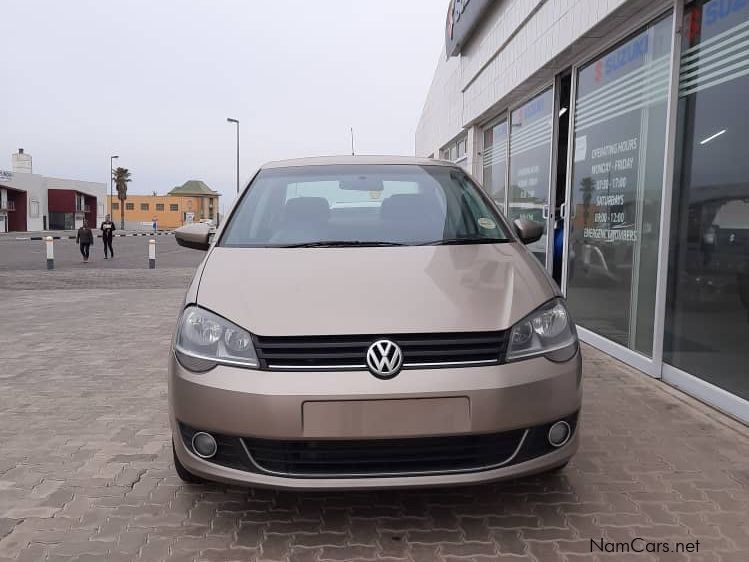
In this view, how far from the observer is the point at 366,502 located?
9.64ft

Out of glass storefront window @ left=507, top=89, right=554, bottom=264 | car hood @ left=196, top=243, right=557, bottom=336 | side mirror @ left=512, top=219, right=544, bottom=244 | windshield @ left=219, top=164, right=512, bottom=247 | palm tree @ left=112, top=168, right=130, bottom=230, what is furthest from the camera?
palm tree @ left=112, top=168, right=130, bottom=230

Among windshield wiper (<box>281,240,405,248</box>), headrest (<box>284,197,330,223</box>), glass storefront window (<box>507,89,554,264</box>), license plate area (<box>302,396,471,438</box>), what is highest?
glass storefront window (<box>507,89,554,264</box>)

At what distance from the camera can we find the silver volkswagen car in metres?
2.34

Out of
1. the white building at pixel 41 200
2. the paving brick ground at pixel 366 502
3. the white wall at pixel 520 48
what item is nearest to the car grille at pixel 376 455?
the paving brick ground at pixel 366 502

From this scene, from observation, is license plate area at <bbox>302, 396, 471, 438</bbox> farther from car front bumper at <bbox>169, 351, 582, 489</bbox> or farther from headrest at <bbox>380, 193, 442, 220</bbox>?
headrest at <bbox>380, 193, 442, 220</bbox>

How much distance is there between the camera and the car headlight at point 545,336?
2.52m

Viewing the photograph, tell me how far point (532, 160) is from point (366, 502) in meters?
6.71

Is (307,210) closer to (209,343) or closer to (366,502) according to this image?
(209,343)

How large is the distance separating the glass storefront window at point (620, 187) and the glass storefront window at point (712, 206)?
32 cm

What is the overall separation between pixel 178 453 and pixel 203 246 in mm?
1460

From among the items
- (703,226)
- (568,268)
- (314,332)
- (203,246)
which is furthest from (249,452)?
(568,268)

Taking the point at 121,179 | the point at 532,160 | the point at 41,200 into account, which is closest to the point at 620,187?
the point at 532,160

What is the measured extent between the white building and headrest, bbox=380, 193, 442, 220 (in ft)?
194

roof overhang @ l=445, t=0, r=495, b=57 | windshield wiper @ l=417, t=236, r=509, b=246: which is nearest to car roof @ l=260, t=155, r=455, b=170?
windshield wiper @ l=417, t=236, r=509, b=246
